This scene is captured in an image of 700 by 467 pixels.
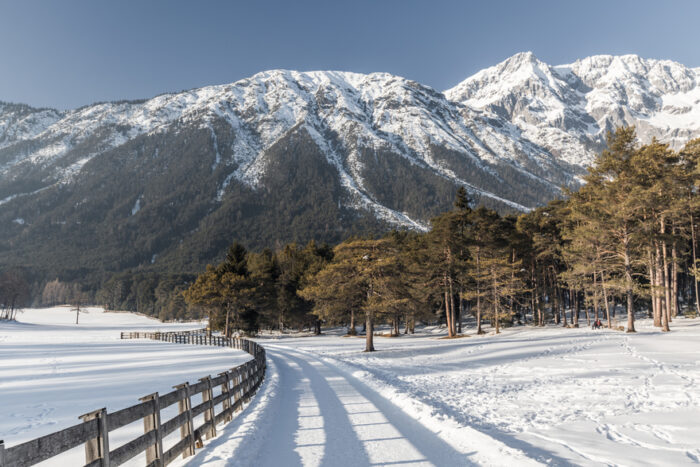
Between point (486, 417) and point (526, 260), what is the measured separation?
4680cm

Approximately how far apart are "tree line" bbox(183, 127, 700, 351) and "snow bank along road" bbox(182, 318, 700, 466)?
42.0 feet

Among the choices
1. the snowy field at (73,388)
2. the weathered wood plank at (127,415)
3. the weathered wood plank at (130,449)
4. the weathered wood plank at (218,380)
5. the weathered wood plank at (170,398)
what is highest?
the weathered wood plank at (127,415)

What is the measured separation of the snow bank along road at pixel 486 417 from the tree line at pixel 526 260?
1280 cm

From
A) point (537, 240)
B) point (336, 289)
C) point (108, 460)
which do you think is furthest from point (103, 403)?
point (537, 240)

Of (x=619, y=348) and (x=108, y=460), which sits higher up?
(x=108, y=460)

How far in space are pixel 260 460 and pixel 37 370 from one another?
24.0 m

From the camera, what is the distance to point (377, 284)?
3122 cm

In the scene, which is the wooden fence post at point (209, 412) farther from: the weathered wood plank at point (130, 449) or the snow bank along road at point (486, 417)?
the weathered wood plank at point (130, 449)

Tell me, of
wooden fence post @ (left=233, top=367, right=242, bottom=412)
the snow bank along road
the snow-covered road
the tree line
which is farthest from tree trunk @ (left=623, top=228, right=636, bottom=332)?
wooden fence post @ (left=233, top=367, right=242, bottom=412)

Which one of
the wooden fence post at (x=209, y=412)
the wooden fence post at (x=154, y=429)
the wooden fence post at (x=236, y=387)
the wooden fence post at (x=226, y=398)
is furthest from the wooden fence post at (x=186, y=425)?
the wooden fence post at (x=236, y=387)

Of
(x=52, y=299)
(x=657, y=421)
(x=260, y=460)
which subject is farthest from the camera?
(x=52, y=299)

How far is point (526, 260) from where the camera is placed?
171ft

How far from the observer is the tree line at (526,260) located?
1208 inches

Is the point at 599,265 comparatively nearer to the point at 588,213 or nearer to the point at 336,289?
the point at 588,213
